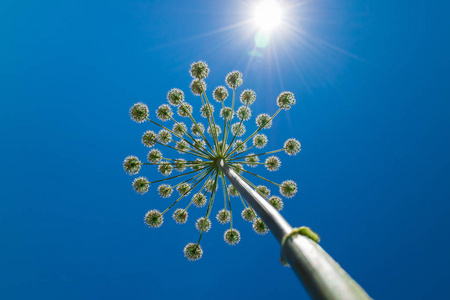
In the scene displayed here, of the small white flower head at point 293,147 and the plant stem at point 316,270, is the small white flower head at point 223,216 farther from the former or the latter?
the plant stem at point 316,270

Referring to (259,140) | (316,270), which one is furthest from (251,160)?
(316,270)

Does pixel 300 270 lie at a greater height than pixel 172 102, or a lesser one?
lesser

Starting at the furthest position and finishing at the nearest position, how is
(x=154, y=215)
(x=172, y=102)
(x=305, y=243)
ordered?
(x=172, y=102), (x=154, y=215), (x=305, y=243)

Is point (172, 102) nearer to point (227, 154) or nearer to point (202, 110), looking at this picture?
point (202, 110)

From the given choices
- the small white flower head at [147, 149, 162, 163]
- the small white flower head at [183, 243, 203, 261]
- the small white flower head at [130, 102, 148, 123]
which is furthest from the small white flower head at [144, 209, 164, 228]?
the small white flower head at [130, 102, 148, 123]

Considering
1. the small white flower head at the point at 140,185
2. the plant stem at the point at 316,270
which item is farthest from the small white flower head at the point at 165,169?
the plant stem at the point at 316,270

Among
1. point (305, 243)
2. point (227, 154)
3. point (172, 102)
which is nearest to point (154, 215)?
point (227, 154)

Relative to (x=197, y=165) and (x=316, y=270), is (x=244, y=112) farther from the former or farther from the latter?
(x=316, y=270)
